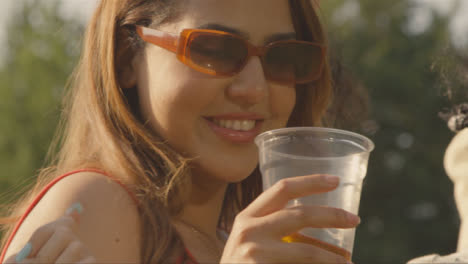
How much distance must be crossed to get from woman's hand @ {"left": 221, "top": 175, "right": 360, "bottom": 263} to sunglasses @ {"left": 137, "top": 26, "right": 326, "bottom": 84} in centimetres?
98

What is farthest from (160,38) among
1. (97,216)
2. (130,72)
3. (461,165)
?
(461,165)

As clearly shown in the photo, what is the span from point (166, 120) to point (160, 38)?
396mm

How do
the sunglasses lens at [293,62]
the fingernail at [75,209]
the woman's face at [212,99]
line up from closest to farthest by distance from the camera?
the fingernail at [75,209]
the woman's face at [212,99]
the sunglasses lens at [293,62]

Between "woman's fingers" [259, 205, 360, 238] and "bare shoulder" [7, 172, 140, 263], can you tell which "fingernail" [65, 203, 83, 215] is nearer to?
"bare shoulder" [7, 172, 140, 263]

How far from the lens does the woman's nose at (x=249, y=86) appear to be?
3.03 m

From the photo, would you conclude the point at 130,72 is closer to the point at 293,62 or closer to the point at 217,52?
the point at 217,52

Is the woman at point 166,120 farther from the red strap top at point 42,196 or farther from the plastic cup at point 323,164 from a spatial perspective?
the plastic cup at point 323,164

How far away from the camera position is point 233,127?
10.1 feet

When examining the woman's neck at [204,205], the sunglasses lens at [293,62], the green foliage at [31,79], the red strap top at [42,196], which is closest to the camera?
the red strap top at [42,196]

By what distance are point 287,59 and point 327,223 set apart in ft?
4.13

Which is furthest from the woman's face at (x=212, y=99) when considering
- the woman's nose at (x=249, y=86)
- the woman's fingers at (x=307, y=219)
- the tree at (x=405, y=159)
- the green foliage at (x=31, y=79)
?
the tree at (x=405, y=159)

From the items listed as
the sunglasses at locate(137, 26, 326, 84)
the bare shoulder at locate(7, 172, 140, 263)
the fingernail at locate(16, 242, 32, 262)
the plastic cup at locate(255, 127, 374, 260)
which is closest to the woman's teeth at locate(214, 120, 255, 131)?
the sunglasses at locate(137, 26, 326, 84)

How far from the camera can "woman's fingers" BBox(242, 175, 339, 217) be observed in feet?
6.95

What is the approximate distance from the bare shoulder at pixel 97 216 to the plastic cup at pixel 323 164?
2.05ft
